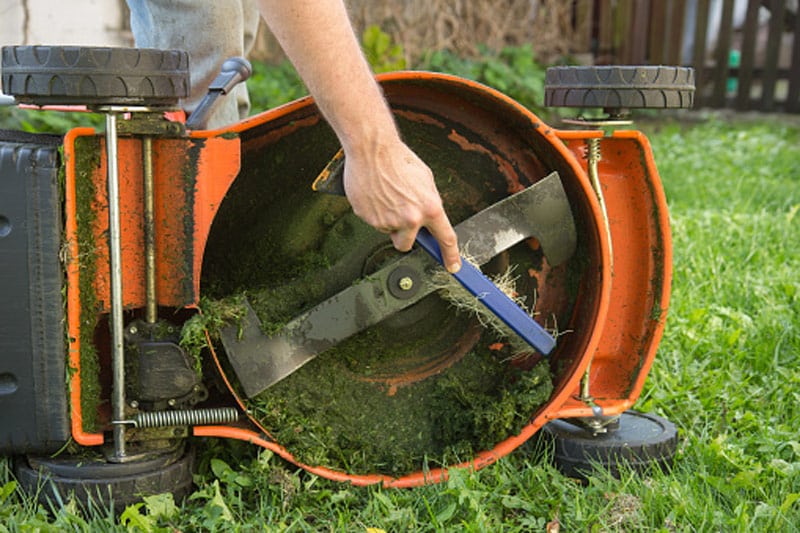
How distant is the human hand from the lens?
5.42 feet

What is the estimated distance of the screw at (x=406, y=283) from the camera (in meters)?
1.96

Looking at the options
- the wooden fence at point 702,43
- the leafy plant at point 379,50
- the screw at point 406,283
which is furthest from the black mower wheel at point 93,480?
the wooden fence at point 702,43

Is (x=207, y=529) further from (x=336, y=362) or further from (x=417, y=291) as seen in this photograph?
(x=417, y=291)

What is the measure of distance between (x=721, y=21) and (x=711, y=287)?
5.53 metres

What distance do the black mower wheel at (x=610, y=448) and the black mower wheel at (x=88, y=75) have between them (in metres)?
1.13

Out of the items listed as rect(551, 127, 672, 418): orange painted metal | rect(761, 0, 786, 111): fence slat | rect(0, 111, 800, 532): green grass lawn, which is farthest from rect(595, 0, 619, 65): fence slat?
rect(551, 127, 672, 418): orange painted metal

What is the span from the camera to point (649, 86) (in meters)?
1.99

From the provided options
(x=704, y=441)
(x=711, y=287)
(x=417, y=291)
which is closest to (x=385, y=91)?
(x=417, y=291)

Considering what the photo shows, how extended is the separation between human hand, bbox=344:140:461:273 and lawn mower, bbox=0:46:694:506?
95mm

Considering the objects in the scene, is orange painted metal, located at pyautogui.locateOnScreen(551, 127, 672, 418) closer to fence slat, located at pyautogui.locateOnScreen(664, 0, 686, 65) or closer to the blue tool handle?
the blue tool handle

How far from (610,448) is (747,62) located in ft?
22.1

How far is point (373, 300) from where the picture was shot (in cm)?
196

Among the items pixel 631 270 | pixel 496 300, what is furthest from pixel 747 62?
pixel 496 300

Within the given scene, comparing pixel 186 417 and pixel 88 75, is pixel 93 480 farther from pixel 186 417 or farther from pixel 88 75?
pixel 88 75
